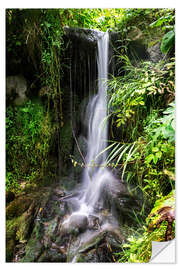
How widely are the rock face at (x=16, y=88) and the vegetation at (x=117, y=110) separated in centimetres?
4

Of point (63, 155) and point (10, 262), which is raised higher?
point (63, 155)

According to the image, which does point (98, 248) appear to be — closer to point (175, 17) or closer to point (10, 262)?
point (10, 262)

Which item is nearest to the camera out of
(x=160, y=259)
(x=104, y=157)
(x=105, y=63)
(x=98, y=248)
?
(x=160, y=259)

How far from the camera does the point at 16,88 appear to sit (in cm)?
110

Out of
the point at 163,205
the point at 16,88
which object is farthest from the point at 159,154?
the point at 16,88

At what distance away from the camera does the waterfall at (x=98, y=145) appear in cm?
115

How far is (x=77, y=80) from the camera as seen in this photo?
1320mm

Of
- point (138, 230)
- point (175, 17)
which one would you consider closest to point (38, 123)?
point (138, 230)

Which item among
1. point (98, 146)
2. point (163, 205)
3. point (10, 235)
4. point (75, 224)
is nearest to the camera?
point (163, 205)

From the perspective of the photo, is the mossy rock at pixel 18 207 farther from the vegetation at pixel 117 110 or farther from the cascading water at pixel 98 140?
the cascading water at pixel 98 140

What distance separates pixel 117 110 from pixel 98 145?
1.06ft

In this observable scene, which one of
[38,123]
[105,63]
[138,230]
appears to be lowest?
[138,230]

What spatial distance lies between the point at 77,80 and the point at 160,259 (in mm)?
1410

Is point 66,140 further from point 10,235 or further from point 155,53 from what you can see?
point 155,53
